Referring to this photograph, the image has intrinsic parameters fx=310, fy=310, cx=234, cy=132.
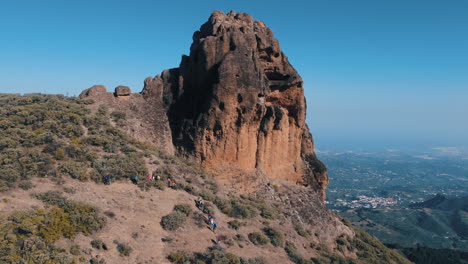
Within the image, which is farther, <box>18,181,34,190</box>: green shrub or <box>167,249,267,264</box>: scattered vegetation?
<box>18,181,34,190</box>: green shrub

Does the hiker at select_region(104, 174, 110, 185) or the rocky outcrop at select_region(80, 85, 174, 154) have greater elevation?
the rocky outcrop at select_region(80, 85, 174, 154)

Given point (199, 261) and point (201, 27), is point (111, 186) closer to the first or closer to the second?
point (199, 261)

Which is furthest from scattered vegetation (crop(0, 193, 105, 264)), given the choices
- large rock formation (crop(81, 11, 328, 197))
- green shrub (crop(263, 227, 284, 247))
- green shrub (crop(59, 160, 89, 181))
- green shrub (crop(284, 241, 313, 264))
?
green shrub (crop(284, 241, 313, 264))

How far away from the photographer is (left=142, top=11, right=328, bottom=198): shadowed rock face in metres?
24.6

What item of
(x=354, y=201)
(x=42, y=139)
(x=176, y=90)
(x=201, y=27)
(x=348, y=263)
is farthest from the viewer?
(x=354, y=201)

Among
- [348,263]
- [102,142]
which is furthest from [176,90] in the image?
[348,263]

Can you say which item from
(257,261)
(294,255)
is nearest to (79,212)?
(257,261)

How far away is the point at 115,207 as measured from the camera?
1639 cm

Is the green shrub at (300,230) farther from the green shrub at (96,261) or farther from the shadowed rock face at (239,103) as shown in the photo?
the green shrub at (96,261)

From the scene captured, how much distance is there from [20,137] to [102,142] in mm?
4847

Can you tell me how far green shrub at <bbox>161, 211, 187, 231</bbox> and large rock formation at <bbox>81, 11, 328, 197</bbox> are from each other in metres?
7.37

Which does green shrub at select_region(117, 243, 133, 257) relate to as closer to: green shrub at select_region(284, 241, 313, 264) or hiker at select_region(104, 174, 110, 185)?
hiker at select_region(104, 174, 110, 185)

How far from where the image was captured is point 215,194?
22328 millimetres

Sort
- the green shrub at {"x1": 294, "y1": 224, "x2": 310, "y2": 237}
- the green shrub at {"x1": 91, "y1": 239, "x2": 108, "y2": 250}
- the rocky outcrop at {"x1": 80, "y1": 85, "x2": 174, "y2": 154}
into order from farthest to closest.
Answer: the rocky outcrop at {"x1": 80, "y1": 85, "x2": 174, "y2": 154}, the green shrub at {"x1": 294, "y1": 224, "x2": 310, "y2": 237}, the green shrub at {"x1": 91, "y1": 239, "x2": 108, "y2": 250}
